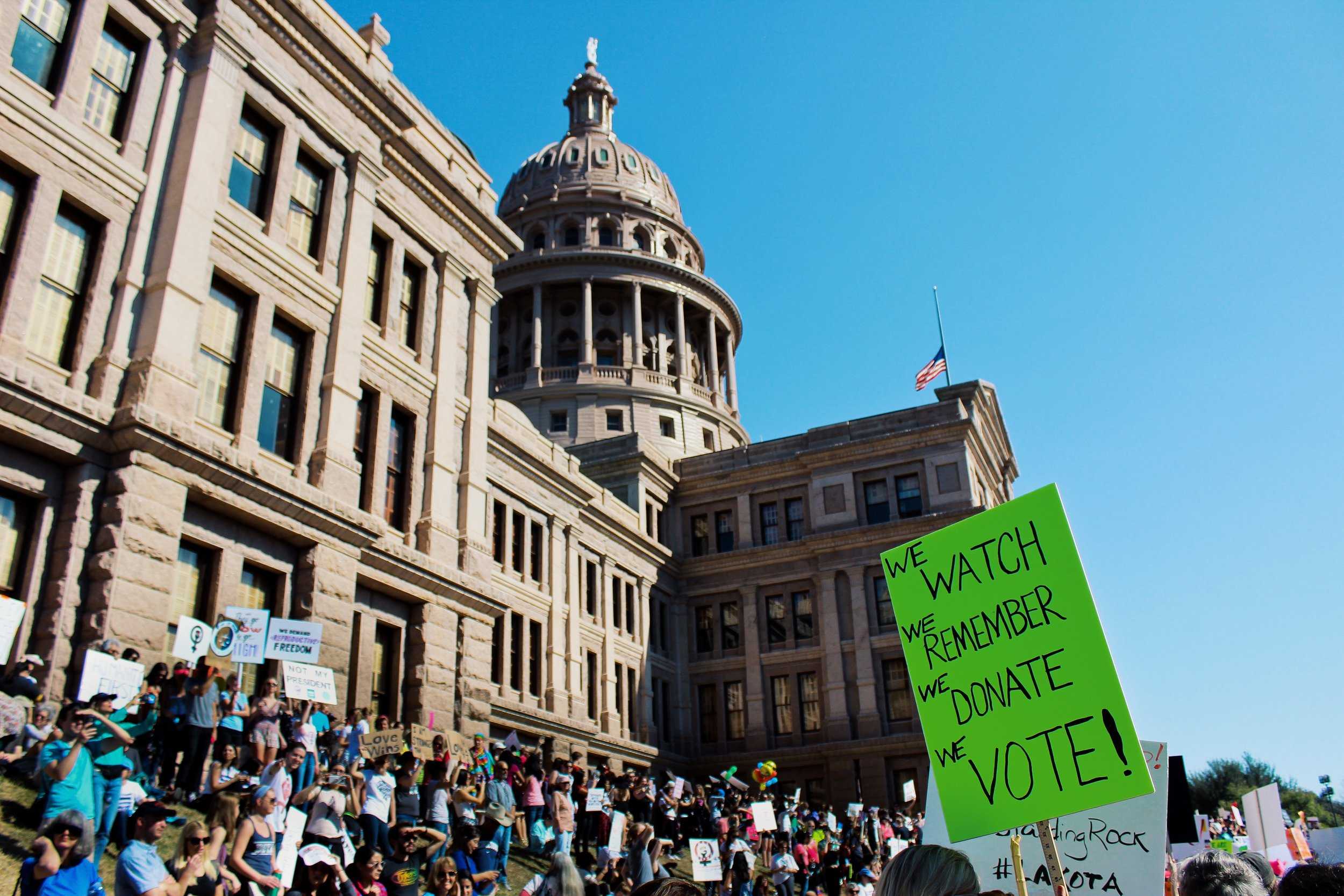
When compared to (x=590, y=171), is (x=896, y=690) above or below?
below

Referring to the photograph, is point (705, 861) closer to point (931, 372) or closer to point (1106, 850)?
point (1106, 850)

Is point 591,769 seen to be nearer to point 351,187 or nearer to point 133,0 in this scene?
point 351,187

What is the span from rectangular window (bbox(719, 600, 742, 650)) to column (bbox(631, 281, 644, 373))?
59.9 feet

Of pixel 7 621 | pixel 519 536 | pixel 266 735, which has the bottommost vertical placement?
pixel 266 735

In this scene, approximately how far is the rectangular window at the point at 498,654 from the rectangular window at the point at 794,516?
16714mm

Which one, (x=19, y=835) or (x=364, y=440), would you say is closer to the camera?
(x=19, y=835)

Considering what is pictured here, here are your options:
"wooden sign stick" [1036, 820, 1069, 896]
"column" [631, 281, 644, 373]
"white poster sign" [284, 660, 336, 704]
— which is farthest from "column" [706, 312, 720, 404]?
"wooden sign stick" [1036, 820, 1069, 896]

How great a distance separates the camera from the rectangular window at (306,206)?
1994cm

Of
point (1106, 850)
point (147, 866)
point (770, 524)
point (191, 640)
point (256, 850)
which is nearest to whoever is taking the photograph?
point (1106, 850)

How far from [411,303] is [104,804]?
14659 mm

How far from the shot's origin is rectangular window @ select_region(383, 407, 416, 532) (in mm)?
21453

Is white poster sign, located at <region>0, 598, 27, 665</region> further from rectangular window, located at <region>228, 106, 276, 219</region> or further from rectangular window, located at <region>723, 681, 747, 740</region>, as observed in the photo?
rectangular window, located at <region>723, 681, 747, 740</region>

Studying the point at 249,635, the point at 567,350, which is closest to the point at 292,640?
the point at 249,635

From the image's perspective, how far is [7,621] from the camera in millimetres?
10820
